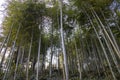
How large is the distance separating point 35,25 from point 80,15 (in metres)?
2.30

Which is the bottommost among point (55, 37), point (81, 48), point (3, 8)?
point (81, 48)

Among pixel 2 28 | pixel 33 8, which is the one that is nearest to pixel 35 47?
pixel 2 28

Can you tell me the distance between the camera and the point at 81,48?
29.5 feet

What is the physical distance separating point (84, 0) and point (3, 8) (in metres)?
3.73

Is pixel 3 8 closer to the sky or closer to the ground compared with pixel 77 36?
closer to the sky

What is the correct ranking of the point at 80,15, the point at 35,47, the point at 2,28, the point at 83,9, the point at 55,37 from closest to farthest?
the point at 83,9 < the point at 80,15 < the point at 2,28 < the point at 55,37 < the point at 35,47

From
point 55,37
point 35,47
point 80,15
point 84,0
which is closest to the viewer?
point 84,0

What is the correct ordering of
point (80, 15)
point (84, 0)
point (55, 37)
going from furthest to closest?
point (55, 37) → point (80, 15) → point (84, 0)

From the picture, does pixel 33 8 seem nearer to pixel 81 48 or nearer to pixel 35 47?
pixel 35 47

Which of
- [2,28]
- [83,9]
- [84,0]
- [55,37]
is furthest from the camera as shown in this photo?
[55,37]

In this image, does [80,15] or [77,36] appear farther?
[77,36]

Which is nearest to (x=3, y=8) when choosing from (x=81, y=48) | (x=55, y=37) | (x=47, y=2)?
(x=47, y=2)

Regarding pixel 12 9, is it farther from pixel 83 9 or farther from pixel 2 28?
pixel 83 9

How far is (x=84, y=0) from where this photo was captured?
6.08 meters
